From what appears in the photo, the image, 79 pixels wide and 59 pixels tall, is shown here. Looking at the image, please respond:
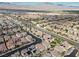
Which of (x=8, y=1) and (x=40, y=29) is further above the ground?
(x=8, y=1)

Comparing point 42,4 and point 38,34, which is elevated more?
point 42,4

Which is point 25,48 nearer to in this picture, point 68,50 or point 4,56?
point 4,56

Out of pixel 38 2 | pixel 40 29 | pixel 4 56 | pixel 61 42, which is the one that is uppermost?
pixel 38 2

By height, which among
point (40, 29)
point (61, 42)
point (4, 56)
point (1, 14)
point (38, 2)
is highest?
point (38, 2)

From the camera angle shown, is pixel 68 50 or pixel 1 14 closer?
pixel 68 50

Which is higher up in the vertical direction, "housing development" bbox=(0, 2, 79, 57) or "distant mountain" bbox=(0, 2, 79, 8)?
"distant mountain" bbox=(0, 2, 79, 8)

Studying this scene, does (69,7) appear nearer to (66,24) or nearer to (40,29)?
(66,24)

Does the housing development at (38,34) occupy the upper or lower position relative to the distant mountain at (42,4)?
lower

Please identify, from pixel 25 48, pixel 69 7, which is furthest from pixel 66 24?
pixel 25 48

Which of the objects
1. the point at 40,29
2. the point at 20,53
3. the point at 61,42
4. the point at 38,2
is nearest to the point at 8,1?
the point at 38,2
